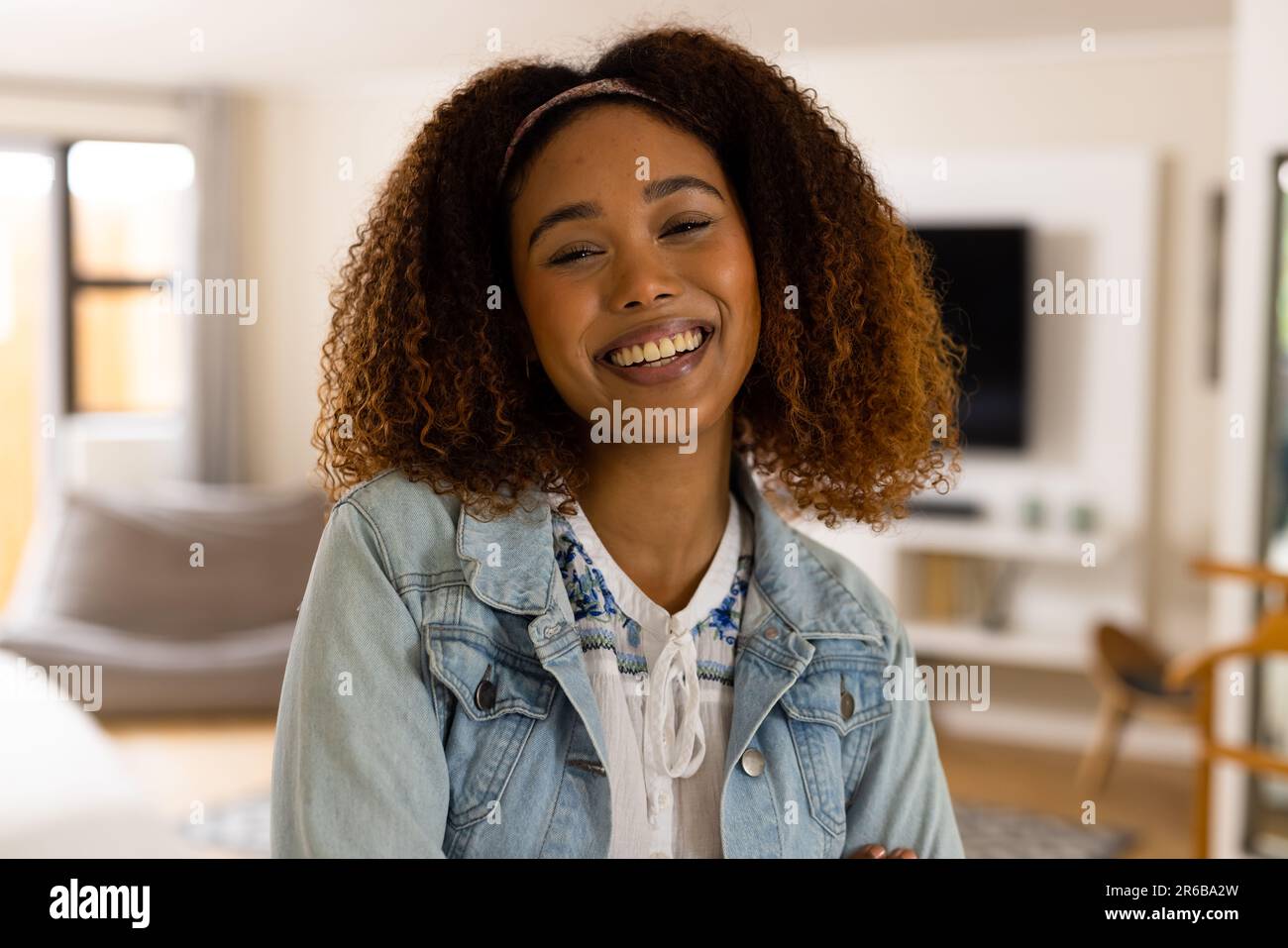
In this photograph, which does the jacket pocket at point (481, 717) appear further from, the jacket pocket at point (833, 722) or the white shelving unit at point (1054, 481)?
the white shelving unit at point (1054, 481)

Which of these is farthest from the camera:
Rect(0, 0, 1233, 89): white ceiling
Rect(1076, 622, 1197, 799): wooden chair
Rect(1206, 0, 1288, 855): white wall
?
Rect(1076, 622, 1197, 799): wooden chair

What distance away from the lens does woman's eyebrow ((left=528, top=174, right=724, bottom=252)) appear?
3.09 ft

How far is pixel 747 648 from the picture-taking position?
1.02 m

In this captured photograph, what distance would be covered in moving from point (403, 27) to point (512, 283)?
9.46 feet

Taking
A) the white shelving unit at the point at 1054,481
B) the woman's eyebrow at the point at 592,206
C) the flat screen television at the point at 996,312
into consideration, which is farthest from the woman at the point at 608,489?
the flat screen television at the point at 996,312

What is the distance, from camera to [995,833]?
11.7 ft

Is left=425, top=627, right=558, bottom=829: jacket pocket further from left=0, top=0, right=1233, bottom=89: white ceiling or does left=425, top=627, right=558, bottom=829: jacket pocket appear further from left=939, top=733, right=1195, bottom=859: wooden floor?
left=939, top=733, right=1195, bottom=859: wooden floor

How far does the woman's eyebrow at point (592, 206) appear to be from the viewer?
94 cm

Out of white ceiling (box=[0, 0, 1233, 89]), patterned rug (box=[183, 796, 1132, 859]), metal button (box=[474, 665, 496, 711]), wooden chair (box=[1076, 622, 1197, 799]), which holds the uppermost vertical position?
white ceiling (box=[0, 0, 1233, 89])

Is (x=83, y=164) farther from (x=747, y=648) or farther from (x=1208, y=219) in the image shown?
(x=747, y=648)

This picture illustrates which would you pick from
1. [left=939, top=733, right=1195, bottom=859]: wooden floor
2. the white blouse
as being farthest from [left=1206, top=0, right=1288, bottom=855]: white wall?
the white blouse

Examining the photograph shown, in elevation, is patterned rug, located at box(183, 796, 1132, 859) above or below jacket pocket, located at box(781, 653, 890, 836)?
below

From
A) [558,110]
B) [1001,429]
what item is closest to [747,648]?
[558,110]

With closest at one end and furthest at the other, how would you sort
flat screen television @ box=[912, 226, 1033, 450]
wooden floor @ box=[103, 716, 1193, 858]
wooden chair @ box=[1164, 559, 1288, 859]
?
wooden chair @ box=[1164, 559, 1288, 859]
wooden floor @ box=[103, 716, 1193, 858]
flat screen television @ box=[912, 226, 1033, 450]
